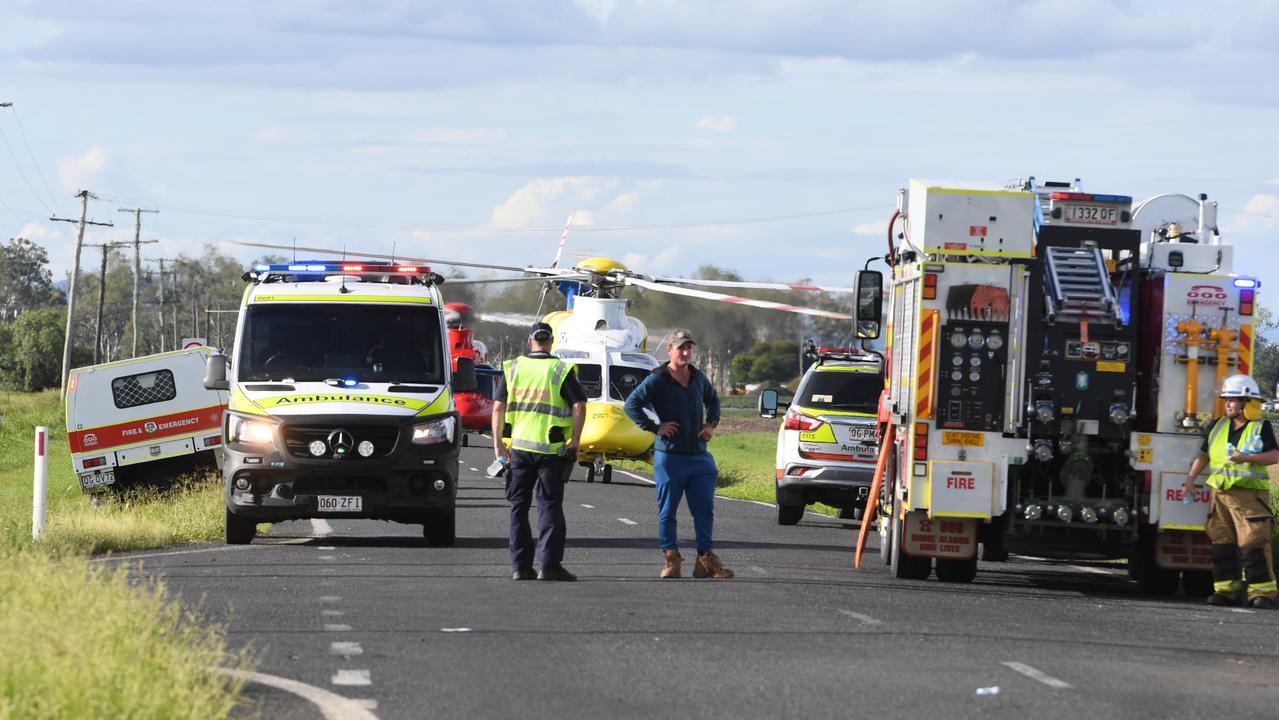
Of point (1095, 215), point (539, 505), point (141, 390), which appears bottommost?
point (539, 505)

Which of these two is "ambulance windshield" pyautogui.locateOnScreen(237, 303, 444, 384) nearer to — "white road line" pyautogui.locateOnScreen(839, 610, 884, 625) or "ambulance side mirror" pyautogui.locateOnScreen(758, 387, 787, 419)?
"ambulance side mirror" pyautogui.locateOnScreen(758, 387, 787, 419)

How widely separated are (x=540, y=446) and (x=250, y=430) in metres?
3.83

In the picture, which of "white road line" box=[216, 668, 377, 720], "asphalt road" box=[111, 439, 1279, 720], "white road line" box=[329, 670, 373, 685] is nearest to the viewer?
"white road line" box=[216, 668, 377, 720]

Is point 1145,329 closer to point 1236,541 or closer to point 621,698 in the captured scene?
point 1236,541

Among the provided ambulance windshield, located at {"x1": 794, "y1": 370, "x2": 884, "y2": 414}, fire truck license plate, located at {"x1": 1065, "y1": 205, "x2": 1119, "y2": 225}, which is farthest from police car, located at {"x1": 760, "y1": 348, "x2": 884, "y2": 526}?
fire truck license plate, located at {"x1": 1065, "y1": 205, "x2": 1119, "y2": 225}

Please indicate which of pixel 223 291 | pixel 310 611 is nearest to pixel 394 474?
pixel 310 611

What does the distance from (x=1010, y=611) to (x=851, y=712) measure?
189 inches

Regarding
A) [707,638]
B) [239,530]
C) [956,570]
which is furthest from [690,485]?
[239,530]

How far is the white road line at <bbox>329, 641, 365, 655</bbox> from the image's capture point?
10148mm

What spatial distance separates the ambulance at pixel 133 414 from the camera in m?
26.9

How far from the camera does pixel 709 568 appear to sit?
14.7 meters

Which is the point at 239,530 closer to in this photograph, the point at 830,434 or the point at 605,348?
the point at 830,434

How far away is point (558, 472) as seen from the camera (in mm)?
14461

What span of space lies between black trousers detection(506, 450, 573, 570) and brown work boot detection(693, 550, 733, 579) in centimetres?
106
